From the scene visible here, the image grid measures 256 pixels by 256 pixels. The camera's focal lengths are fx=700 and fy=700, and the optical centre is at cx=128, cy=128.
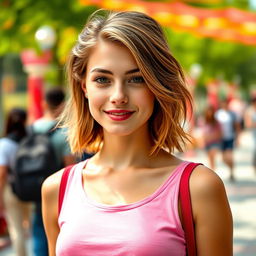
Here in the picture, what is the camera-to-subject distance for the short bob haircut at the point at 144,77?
2.16 metres

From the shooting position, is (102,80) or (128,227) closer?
(128,227)

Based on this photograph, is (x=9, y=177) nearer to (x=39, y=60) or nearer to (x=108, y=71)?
(x=108, y=71)

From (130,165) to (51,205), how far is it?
0.98 ft

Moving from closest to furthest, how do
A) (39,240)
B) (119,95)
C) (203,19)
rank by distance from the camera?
1. (119,95)
2. (39,240)
3. (203,19)

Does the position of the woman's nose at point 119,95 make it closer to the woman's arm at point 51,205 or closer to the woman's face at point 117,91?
the woman's face at point 117,91

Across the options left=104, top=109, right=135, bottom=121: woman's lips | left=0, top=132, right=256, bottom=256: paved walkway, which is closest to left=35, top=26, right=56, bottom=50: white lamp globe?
left=0, top=132, right=256, bottom=256: paved walkway

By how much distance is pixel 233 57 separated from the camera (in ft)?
154

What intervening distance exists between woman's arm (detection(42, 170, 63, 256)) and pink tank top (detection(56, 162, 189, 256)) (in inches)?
4.7

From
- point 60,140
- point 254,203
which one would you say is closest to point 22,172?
point 60,140

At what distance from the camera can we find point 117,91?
218cm

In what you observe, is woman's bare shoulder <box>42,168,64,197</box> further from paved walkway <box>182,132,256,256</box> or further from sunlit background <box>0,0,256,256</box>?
paved walkway <box>182,132,256,256</box>

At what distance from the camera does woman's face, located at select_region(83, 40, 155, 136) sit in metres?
2.18

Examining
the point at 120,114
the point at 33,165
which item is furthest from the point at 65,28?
the point at 120,114

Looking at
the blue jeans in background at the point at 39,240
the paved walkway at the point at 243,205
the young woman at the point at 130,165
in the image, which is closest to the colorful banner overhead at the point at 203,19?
the paved walkway at the point at 243,205
